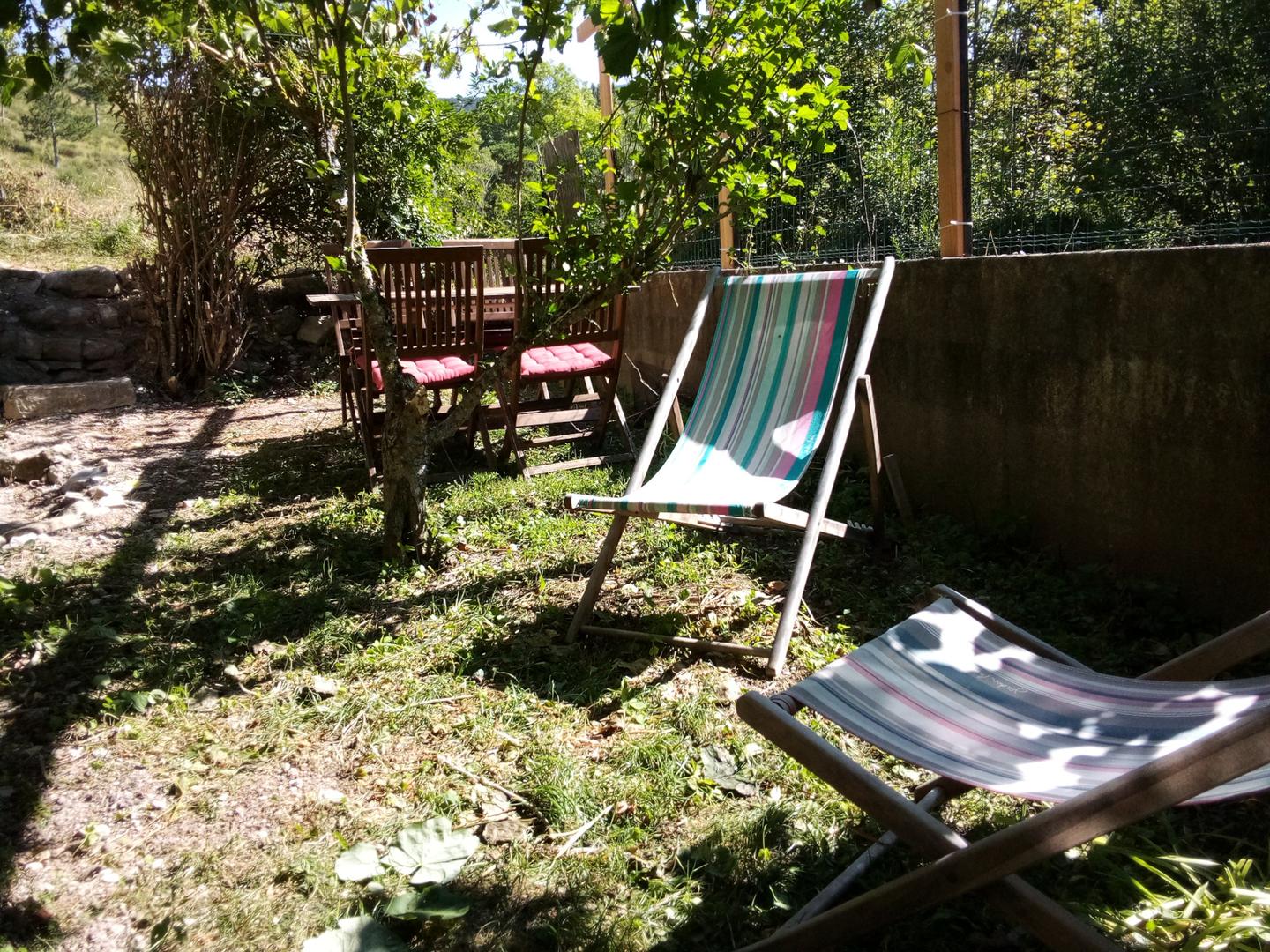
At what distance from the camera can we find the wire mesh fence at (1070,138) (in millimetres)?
3051

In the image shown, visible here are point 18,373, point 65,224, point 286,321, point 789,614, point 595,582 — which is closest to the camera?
point 789,614

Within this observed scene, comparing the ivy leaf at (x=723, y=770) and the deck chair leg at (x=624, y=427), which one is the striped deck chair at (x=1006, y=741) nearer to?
the ivy leaf at (x=723, y=770)

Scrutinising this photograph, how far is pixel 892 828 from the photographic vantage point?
146 cm

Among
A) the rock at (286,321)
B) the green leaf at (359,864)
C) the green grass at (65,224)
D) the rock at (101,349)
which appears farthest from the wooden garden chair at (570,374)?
the green grass at (65,224)

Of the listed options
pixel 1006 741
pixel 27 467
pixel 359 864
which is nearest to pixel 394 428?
pixel 359 864

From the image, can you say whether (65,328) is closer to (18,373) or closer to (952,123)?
(18,373)

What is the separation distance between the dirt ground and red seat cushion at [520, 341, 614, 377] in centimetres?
191

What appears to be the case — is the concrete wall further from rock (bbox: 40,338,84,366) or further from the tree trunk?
rock (bbox: 40,338,84,366)

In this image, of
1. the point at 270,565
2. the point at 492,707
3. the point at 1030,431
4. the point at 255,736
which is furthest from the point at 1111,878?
the point at 270,565

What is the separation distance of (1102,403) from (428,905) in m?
2.62

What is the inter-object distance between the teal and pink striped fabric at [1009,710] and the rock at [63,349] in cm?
845

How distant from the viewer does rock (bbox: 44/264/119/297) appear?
8.53 metres

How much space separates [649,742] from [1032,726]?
1.07 meters

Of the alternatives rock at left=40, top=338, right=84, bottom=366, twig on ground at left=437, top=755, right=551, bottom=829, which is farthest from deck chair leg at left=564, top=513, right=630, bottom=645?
rock at left=40, top=338, right=84, bottom=366
